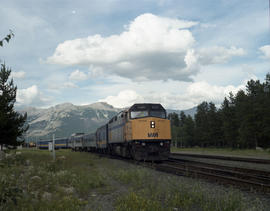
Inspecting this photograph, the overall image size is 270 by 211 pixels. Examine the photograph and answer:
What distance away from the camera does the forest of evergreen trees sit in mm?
55097

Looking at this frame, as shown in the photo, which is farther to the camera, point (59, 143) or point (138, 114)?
point (59, 143)

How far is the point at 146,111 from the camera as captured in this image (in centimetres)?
2152

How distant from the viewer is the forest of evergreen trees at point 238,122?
55097 millimetres

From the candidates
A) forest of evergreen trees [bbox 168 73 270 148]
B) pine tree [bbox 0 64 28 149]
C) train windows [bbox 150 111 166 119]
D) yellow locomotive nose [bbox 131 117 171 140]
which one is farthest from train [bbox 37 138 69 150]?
yellow locomotive nose [bbox 131 117 171 140]

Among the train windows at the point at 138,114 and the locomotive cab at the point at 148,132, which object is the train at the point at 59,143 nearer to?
the train windows at the point at 138,114

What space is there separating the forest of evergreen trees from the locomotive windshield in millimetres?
36016

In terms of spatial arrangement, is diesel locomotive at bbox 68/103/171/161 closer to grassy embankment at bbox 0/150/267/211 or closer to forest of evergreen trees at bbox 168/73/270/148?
grassy embankment at bbox 0/150/267/211

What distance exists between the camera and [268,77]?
2219 inches

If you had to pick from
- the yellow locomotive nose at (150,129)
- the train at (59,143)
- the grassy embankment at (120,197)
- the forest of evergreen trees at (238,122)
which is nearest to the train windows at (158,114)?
the yellow locomotive nose at (150,129)

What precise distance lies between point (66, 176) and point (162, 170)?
5410 mm

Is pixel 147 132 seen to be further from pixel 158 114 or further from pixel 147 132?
pixel 158 114

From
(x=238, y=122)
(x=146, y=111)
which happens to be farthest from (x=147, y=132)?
(x=238, y=122)

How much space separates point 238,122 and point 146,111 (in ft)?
168

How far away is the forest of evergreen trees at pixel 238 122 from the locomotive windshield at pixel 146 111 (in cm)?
3602
